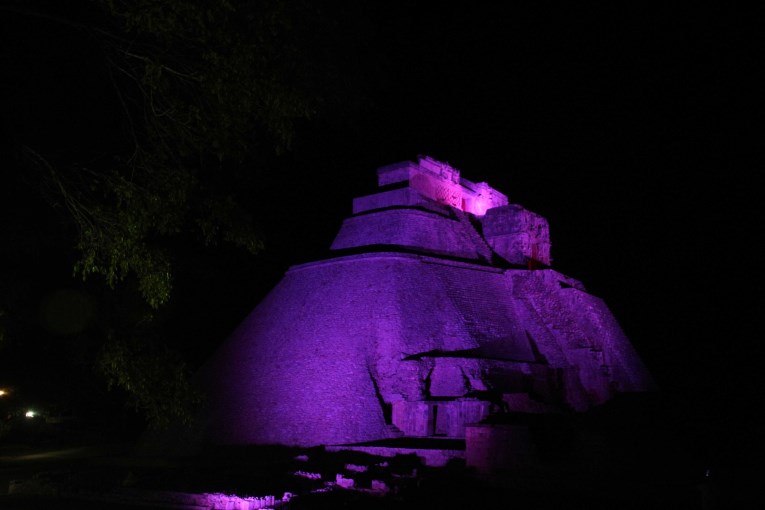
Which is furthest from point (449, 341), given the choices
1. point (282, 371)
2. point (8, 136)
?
point (8, 136)

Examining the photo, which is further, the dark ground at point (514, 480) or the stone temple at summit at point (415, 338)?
the stone temple at summit at point (415, 338)

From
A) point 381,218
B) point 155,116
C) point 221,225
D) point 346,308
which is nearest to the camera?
point 155,116

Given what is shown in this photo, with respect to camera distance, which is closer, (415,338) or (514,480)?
(514,480)

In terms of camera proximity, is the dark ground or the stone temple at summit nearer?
the dark ground

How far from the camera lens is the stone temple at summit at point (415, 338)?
72.9 ft

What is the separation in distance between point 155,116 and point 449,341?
19446mm

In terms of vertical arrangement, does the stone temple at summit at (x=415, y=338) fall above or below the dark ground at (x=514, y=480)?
above

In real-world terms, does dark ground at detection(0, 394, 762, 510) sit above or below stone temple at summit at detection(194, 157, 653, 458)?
below

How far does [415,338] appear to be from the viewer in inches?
961

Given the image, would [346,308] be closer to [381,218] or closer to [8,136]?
[381,218]

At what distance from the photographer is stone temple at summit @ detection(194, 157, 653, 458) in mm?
22219

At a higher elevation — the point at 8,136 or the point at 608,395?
the point at 8,136

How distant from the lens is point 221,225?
26.6 ft

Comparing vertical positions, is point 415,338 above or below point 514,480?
above
